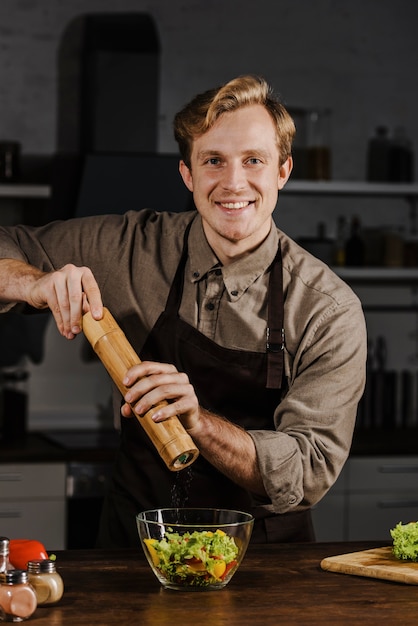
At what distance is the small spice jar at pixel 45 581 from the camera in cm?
166

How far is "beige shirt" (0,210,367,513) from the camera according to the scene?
2279 millimetres

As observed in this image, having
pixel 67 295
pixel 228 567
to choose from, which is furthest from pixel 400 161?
pixel 228 567

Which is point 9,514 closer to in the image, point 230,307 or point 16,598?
point 230,307

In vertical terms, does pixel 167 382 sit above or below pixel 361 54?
below

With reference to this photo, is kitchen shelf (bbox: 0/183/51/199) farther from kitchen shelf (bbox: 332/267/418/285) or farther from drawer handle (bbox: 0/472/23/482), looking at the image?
kitchen shelf (bbox: 332/267/418/285)

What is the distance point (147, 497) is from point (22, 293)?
64 centimetres

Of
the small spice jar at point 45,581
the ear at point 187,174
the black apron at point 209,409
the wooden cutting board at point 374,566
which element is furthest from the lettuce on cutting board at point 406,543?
the ear at point 187,174

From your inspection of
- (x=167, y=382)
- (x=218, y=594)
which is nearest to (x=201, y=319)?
(x=167, y=382)

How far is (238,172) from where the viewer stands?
2391 millimetres

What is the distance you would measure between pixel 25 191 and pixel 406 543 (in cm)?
283

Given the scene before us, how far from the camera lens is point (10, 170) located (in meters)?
4.52

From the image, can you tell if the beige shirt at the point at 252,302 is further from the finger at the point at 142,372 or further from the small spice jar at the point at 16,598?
the small spice jar at the point at 16,598

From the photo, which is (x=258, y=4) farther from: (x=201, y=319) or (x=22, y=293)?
(x=22, y=293)

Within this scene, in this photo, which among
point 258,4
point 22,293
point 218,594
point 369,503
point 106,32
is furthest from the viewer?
point 258,4
